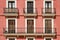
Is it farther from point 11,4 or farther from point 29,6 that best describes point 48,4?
point 11,4

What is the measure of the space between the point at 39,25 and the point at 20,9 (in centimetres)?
259

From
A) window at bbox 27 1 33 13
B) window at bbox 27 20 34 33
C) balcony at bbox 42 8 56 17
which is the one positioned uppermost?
window at bbox 27 1 33 13

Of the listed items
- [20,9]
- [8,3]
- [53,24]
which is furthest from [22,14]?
[53,24]

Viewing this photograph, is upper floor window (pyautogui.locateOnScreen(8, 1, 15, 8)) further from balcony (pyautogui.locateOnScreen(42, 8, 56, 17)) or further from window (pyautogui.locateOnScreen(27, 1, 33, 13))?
balcony (pyautogui.locateOnScreen(42, 8, 56, 17))

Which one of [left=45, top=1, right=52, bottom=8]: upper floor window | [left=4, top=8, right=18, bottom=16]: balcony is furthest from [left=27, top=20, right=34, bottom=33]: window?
[left=45, top=1, right=52, bottom=8]: upper floor window

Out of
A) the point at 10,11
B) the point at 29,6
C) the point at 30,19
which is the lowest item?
the point at 30,19

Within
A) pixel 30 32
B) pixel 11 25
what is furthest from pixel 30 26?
pixel 11 25

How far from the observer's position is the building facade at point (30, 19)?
20703 mm

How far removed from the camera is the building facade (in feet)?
67.9

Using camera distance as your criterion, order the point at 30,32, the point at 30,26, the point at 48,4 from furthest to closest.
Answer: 1. the point at 48,4
2. the point at 30,26
3. the point at 30,32

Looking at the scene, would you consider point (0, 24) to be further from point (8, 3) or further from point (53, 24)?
point (53, 24)

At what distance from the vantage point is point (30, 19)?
2088 centimetres

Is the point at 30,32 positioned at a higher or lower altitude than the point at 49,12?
lower

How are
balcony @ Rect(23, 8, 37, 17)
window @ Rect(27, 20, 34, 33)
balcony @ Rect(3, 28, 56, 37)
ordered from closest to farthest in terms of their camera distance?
balcony @ Rect(3, 28, 56, 37), balcony @ Rect(23, 8, 37, 17), window @ Rect(27, 20, 34, 33)
